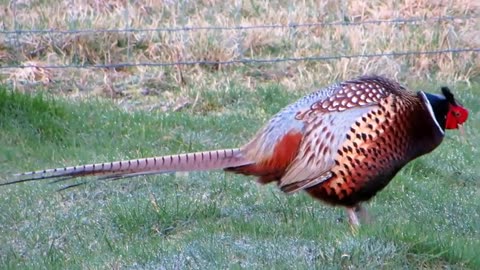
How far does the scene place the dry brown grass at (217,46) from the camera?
28.0 feet

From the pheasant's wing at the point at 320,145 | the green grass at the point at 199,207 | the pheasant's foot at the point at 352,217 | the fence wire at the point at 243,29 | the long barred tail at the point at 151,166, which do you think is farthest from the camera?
the fence wire at the point at 243,29

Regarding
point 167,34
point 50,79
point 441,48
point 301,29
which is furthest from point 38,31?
point 441,48

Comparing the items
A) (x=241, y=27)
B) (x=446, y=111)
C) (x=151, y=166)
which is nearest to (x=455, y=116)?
(x=446, y=111)

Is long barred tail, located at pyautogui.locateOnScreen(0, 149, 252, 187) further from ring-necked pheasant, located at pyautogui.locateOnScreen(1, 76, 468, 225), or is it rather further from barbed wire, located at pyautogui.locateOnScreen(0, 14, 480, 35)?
barbed wire, located at pyautogui.locateOnScreen(0, 14, 480, 35)

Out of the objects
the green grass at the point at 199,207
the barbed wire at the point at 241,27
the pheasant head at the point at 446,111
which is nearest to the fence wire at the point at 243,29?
the barbed wire at the point at 241,27

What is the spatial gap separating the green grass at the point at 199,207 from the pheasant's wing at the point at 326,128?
0.24m

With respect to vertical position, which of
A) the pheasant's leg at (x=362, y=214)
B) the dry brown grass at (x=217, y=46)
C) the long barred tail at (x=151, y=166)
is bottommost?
the dry brown grass at (x=217, y=46)

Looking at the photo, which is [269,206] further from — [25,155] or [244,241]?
[25,155]

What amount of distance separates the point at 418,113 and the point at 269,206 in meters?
1.05

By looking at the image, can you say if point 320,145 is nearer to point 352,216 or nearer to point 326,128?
point 326,128

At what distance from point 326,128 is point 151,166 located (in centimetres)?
86

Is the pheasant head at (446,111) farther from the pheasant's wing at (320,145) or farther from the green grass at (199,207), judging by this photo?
the green grass at (199,207)

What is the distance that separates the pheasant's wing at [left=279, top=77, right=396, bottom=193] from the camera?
4.73m

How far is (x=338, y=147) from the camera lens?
4.71 metres
